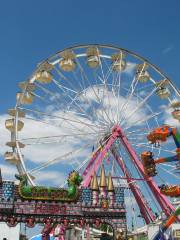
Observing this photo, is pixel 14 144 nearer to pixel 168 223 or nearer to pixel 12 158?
pixel 12 158

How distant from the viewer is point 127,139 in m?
28.6

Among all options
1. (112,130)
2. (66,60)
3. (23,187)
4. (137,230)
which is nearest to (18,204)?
(23,187)

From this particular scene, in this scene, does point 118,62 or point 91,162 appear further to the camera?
point 118,62

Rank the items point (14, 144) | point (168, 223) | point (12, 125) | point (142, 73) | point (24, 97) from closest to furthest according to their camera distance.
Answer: point (168, 223)
point (14, 144)
point (12, 125)
point (24, 97)
point (142, 73)

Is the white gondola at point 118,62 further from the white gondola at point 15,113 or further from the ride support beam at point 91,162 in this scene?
the white gondola at point 15,113

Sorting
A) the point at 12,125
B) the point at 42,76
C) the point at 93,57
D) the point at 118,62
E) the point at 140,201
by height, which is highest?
the point at 93,57

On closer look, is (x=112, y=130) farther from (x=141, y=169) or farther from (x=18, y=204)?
(x=18, y=204)

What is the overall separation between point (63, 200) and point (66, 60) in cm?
1353

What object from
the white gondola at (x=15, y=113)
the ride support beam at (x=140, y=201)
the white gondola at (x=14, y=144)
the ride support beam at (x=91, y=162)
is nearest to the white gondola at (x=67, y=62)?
the white gondola at (x=15, y=113)

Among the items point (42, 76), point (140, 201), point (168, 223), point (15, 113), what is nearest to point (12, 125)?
point (15, 113)

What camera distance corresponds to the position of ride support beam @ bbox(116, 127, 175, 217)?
2591 centimetres

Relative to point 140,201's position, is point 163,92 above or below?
above

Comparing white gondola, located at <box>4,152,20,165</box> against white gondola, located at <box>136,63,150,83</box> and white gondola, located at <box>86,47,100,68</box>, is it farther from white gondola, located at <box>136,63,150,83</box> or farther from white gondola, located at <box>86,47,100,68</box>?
white gondola, located at <box>136,63,150,83</box>

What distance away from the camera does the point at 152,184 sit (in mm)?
26812
